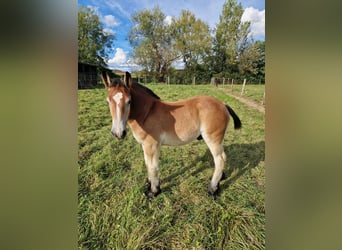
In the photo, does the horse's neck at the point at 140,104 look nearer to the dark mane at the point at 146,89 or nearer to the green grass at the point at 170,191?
the dark mane at the point at 146,89

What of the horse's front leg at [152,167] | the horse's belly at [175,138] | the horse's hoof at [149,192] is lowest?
the horse's hoof at [149,192]

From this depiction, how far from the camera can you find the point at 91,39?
1.54 m

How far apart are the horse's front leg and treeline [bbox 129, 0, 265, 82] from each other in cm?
66

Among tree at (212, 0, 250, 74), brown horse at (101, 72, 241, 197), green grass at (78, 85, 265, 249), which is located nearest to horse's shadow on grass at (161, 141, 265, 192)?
green grass at (78, 85, 265, 249)

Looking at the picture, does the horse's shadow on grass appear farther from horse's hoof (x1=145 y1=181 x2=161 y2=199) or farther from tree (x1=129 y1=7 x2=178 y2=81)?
tree (x1=129 y1=7 x2=178 y2=81)

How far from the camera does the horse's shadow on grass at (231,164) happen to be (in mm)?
1766

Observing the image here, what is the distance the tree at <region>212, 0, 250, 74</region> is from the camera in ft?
5.02

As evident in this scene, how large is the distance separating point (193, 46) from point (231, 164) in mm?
1197

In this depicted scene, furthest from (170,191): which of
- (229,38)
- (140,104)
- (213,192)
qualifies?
(229,38)

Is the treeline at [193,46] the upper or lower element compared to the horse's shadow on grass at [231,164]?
upper

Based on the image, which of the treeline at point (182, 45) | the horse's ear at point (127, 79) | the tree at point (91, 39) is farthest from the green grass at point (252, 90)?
the tree at point (91, 39)
